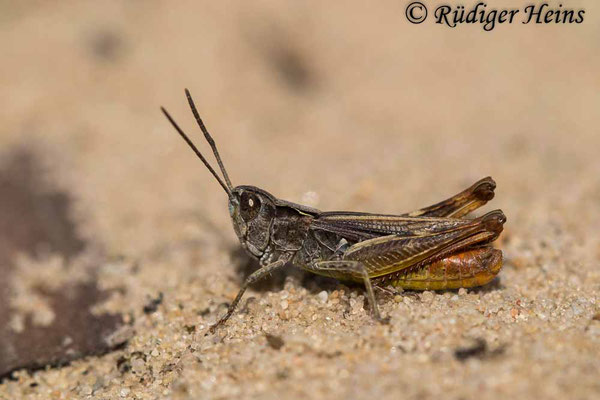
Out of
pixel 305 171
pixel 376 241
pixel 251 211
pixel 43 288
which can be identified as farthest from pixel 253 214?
pixel 305 171

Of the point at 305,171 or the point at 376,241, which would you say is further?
the point at 305,171

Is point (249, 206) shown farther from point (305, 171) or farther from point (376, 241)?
point (305, 171)

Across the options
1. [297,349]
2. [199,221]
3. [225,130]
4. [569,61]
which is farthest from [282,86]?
[297,349]

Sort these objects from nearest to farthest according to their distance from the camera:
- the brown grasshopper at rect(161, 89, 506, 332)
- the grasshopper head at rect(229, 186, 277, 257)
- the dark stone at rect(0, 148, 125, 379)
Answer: the brown grasshopper at rect(161, 89, 506, 332) < the grasshopper head at rect(229, 186, 277, 257) < the dark stone at rect(0, 148, 125, 379)

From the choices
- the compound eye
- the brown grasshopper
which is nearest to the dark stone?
the brown grasshopper

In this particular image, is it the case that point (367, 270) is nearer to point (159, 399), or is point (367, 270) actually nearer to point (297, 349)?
point (297, 349)

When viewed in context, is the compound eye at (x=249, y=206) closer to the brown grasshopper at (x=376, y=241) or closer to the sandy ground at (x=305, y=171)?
the brown grasshopper at (x=376, y=241)

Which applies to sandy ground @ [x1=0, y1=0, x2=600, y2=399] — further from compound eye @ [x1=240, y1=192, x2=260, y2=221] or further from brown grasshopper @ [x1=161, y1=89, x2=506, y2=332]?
compound eye @ [x1=240, y1=192, x2=260, y2=221]
